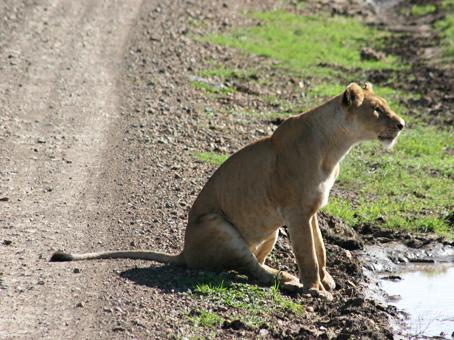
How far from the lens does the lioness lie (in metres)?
8.98

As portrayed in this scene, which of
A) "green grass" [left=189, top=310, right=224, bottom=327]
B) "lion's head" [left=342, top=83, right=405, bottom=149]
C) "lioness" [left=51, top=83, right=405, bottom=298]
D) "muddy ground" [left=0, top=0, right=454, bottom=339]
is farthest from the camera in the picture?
"lion's head" [left=342, top=83, right=405, bottom=149]

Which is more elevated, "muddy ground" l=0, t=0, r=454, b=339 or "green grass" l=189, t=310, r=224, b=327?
"muddy ground" l=0, t=0, r=454, b=339

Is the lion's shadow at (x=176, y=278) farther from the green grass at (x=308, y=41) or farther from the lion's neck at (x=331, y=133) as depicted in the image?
the green grass at (x=308, y=41)

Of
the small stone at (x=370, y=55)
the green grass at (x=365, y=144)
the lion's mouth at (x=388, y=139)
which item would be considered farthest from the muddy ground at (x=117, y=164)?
the lion's mouth at (x=388, y=139)

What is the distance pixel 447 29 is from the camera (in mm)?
24000

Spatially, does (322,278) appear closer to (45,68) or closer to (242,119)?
(242,119)

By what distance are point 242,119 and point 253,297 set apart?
7053 mm

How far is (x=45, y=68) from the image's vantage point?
17109mm

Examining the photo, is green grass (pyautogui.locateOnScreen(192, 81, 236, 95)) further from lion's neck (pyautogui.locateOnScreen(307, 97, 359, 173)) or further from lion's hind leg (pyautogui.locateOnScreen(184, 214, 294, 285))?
lion's hind leg (pyautogui.locateOnScreen(184, 214, 294, 285))

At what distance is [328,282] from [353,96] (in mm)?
1613

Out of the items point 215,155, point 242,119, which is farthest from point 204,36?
point 215,155

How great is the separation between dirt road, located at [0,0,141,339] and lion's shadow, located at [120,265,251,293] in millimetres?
353

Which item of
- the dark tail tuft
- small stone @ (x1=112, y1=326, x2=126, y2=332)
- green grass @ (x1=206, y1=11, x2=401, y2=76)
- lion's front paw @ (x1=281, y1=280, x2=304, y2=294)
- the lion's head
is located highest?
green grass @ (x1=206, y1=11, x2=401, y2=76)

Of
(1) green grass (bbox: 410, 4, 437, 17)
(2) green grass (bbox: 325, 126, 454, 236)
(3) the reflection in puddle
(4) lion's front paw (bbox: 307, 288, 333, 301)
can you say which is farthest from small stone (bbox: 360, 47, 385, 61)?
(4) lion's front paw (bbox: 307, 288, 333, 301)
